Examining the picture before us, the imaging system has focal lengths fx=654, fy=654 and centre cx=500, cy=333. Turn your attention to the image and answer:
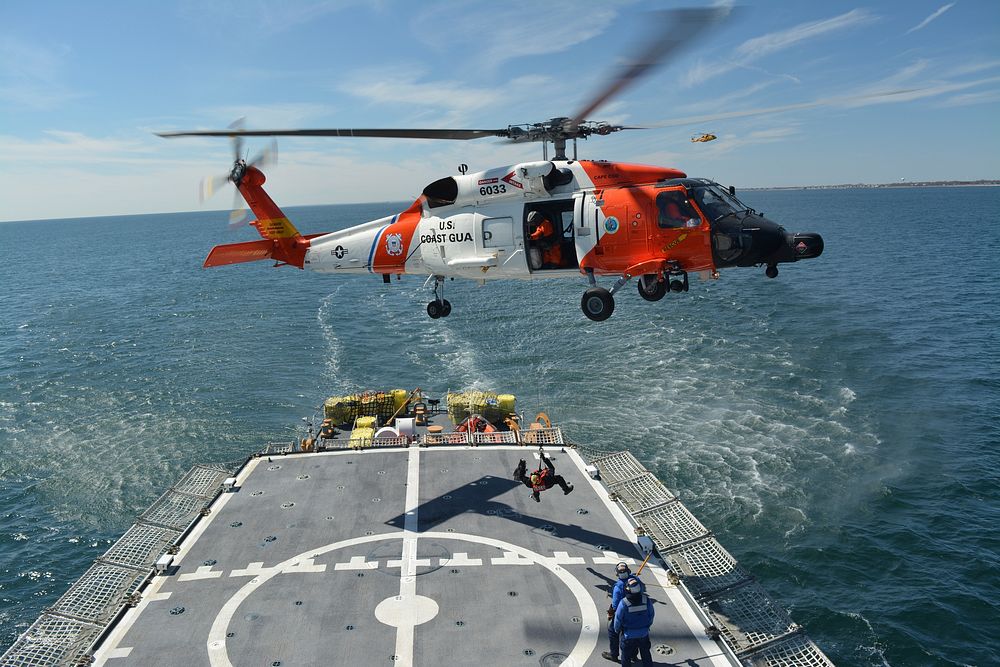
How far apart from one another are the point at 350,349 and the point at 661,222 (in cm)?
3447

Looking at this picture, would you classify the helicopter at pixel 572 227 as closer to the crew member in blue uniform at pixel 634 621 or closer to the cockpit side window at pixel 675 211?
the cockpit side window at pixel 675 211

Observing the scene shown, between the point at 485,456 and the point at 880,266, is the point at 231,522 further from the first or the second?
the point at 880,266

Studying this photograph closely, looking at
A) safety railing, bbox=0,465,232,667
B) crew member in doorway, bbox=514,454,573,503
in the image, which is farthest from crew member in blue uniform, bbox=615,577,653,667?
safety railing, bbox=0,465,232,667

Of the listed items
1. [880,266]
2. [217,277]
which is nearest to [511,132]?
[880,266]

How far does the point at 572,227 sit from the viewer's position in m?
15.9

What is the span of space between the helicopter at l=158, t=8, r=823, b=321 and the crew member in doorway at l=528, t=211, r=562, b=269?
0.08 ft

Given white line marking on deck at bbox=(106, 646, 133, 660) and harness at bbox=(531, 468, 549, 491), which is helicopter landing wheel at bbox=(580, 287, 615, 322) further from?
white line marking on deck at bbox=(106, 646, 133, 660)

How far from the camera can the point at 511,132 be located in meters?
14.2

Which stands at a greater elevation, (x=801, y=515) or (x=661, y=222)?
(x=661, y=222)

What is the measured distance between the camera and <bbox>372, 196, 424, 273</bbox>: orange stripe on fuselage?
17906mm

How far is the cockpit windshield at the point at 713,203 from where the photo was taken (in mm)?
14703

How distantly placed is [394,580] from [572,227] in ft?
29.6

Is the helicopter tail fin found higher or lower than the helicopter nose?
higher

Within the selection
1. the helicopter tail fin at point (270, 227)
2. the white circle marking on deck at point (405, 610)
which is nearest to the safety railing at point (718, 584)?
the white circle marking on deck at point (405, 610)
